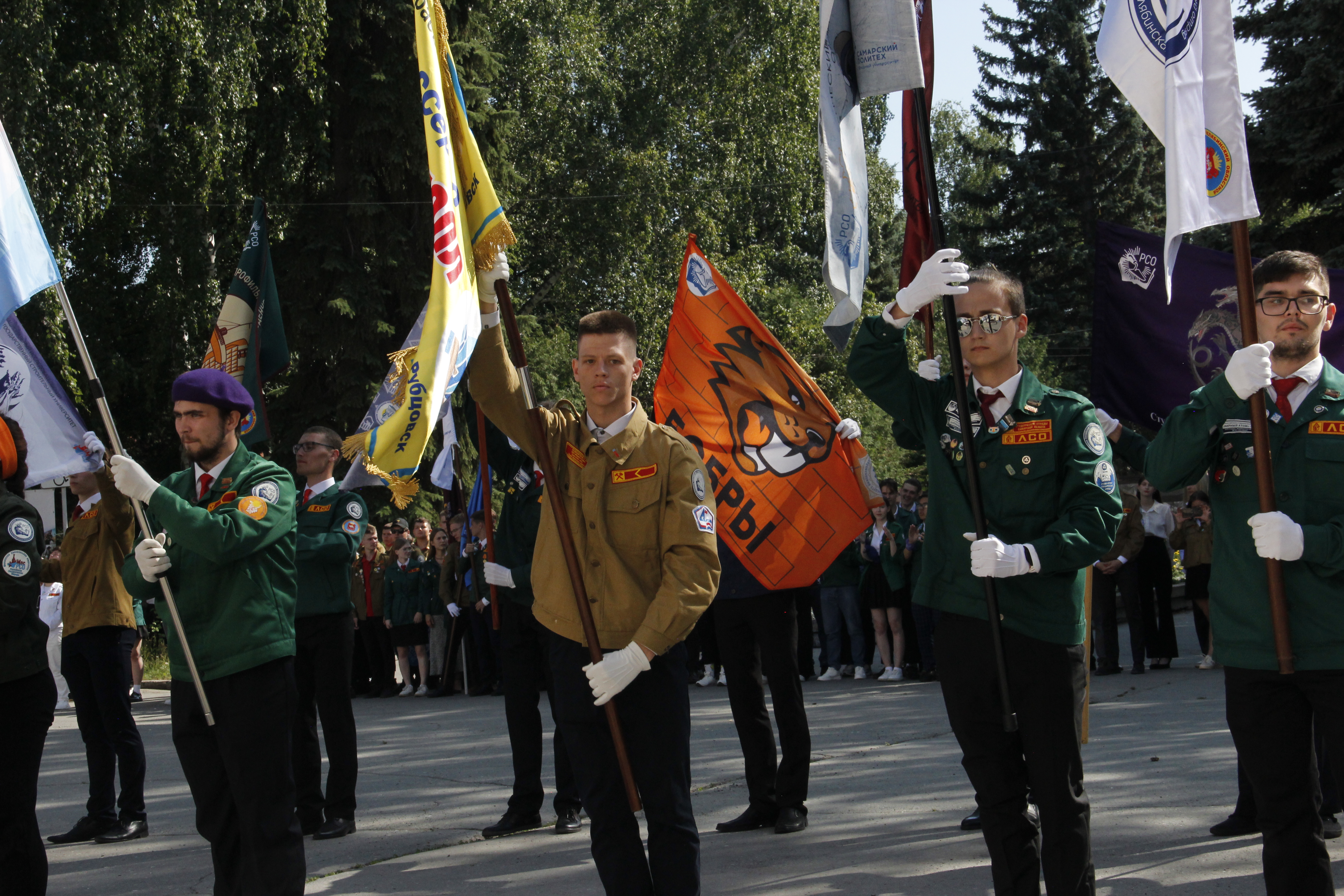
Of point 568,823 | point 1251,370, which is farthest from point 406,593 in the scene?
point 1251,370

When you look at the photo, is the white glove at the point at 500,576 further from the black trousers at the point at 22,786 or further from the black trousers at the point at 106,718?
the black trousers at the point at 22,786

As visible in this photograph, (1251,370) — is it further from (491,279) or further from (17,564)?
(17,564)

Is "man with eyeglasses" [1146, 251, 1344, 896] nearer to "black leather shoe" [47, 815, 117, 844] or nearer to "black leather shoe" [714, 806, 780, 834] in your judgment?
→ "black leather shoe" [714, 806, 780, 834]

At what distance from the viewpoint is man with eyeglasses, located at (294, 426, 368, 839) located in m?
6.48

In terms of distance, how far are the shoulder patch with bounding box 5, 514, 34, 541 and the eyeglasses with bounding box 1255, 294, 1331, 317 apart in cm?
454

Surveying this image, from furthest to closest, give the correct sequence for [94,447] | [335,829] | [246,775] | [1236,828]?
[335,829] < [94,447] < [1236,828] < [246,775]

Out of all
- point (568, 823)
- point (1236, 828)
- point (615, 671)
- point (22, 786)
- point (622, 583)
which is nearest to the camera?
point (615, 671)

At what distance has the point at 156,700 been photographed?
1558cm

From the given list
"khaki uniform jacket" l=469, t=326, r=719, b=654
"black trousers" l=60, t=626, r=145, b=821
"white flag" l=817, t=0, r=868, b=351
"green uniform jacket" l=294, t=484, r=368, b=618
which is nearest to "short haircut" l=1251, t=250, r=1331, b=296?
"white flag" l=817, t=0, r=868, b=351

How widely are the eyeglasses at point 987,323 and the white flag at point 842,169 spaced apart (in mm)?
425

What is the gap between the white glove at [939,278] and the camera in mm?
4047

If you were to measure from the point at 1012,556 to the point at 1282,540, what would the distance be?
0.76 m

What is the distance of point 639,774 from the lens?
13.4 ft

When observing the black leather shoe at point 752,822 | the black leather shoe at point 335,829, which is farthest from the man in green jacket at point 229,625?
the black leather shoe at point 752,822
